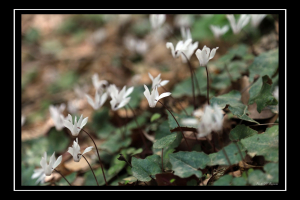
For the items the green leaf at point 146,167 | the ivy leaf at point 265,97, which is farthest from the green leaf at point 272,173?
the green leaf at point 146,167

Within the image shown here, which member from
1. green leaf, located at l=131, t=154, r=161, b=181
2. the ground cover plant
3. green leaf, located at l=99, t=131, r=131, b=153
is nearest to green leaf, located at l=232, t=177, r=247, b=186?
the ground cover plant

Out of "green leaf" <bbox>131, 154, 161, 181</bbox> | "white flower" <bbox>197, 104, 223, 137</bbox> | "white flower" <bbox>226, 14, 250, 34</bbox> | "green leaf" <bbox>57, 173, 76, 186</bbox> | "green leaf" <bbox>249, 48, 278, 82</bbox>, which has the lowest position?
"green leaf" <bbox>57, 173, 76, 186</bbox>

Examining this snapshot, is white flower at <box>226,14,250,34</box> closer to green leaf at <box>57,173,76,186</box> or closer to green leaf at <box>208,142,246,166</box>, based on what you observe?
green leaf at <box>208,142,246,166</box>

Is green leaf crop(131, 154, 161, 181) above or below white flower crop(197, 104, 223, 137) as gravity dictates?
below

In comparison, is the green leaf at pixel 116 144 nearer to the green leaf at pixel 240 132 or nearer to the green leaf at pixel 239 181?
the green leaf at pixel 240 132

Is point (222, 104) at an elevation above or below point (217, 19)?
below

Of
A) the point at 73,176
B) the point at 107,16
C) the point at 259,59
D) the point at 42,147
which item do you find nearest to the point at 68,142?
the point at 42,147

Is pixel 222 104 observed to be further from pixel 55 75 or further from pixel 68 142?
pixel 55 75

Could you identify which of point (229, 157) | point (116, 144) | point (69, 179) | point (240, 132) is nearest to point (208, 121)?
point (229, 157)
